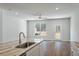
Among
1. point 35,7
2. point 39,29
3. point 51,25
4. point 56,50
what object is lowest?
point 56,50

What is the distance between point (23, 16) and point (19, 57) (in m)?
1.35

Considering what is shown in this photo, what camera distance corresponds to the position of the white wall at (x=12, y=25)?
8.02 feet

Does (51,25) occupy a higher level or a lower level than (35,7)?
lower

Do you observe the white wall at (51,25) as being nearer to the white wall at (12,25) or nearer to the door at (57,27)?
the door at (57,27)

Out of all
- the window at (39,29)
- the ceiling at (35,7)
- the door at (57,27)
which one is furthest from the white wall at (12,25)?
the door at (57,27)

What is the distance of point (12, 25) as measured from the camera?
102 inches

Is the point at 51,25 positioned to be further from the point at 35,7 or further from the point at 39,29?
the point at 35,7

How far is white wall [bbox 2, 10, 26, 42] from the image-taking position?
2445 millimetres

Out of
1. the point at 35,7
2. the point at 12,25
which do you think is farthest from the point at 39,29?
the point at 35,7

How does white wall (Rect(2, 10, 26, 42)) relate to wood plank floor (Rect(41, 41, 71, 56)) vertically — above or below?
above

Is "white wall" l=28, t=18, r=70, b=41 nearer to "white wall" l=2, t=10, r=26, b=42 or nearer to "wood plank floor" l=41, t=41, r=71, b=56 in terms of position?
"white wall" l=2, t=10, r=26, b=42

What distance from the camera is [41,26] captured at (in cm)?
277

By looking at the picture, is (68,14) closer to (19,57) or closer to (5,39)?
(5,39)

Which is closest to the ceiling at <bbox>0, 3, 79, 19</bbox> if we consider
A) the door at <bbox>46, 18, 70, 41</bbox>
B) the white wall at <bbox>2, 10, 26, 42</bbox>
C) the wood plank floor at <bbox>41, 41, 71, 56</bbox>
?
the white wall at <bbox>2, 10, 26, 42</bbox>
